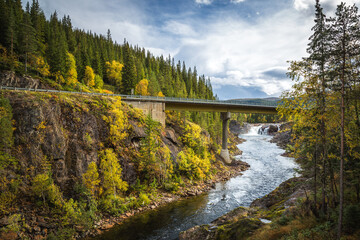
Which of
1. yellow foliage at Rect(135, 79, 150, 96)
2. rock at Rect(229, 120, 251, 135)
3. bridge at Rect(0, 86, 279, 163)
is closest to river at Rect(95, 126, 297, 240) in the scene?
bridge at Rect(0, 86, 279, 163)

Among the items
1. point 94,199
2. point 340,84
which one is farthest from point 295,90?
point 94,199

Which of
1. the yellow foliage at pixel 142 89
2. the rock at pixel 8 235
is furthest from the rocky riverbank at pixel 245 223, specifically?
the yellow foliage at pixel 142 89

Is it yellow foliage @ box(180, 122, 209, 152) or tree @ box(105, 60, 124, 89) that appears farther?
tree @ box(105, 60, 124, 89)

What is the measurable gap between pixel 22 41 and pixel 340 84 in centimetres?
5257

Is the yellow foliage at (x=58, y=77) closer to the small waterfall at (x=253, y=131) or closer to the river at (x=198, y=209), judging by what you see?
the river at (x=198, y=209)

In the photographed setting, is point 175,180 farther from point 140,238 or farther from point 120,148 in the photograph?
point 140,238

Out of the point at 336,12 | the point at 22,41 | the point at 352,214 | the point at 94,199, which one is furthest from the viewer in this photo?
the point at 22,41

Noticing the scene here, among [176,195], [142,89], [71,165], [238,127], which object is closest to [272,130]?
[238,127]

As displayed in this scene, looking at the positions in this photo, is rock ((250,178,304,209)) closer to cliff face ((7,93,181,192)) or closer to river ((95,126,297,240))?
river ((95,126,297,240))

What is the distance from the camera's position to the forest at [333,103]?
9977 mm

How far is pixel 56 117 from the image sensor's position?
21734 mm

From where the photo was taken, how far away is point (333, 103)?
1110 cm

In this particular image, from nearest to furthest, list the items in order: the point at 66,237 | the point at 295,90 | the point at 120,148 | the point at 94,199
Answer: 1. the point at 295,90
2. the point at 66,237
3. the point at 94,199
4. the point at 120,148

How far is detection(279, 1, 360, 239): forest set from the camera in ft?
32.7
